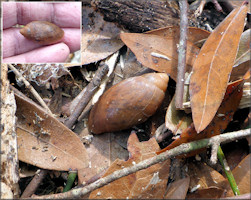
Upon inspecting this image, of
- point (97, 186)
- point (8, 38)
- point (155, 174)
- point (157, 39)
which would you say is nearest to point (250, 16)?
point (157, 39)

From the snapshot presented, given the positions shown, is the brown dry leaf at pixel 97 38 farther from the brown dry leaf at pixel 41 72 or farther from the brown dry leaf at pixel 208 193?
the brown dry leaf at pixel 208 193

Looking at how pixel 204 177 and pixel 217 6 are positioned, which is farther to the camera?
pixel 217 6

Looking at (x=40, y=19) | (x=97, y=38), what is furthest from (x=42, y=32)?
(x=97, y=38)

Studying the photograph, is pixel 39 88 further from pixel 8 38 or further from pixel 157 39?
pixel 157 39

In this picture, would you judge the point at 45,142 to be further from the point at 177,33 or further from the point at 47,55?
the point at 177,33

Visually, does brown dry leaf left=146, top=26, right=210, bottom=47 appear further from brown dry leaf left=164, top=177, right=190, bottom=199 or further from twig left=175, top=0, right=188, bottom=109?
brown dry leaf left=164, top=177, right=190, bottom=199
